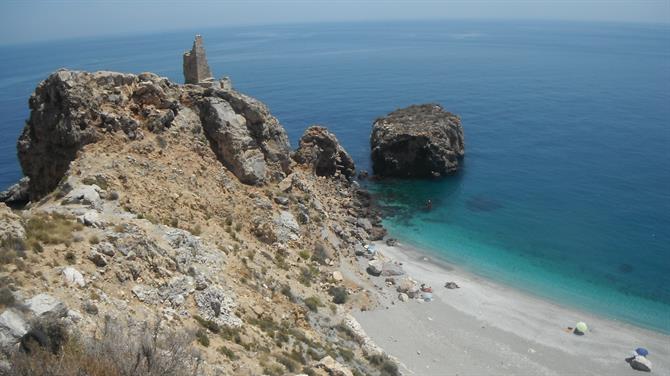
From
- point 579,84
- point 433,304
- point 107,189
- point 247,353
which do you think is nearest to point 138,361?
point 247,353

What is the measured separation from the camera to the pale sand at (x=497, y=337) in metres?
29.8

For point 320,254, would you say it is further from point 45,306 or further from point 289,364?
point 45,306

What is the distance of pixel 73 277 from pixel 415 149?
5023 centimetres

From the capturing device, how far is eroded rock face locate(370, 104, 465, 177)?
62.2 meters

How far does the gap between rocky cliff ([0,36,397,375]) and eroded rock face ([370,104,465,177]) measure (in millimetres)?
17695

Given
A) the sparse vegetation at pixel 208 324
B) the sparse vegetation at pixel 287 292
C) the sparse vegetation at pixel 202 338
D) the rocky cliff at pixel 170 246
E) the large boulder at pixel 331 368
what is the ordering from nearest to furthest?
the rocky cliff at pixel 170 246, the sparse vegetation at pixel 202 338, the sparse vegetation at pixel 208 324, the large boulder at pixel 331 368, the sparse vegetation at pixel 287 292

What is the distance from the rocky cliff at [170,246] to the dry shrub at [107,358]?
5 centimetres

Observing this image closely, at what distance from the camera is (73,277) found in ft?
55.9

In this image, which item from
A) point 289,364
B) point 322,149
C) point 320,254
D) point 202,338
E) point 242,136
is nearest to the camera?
point 202,338

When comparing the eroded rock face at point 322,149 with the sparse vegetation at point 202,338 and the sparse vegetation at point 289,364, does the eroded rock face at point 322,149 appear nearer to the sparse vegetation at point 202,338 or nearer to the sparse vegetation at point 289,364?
the sparse vegetation at point 289,364

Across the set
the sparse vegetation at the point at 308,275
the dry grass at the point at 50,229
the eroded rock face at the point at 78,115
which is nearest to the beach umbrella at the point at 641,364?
the sparse vegetation at the point at 308,275

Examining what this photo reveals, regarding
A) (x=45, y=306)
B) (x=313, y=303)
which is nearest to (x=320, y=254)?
(x=313, y=303)

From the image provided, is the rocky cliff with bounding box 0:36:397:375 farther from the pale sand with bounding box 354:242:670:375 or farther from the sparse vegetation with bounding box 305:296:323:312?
the pale sand with bounding box 354:242:670:375

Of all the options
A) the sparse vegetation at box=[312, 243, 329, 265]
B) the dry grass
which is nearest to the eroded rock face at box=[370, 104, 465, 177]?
the sparse vegetation at box=[312, 243, 329, 265]
